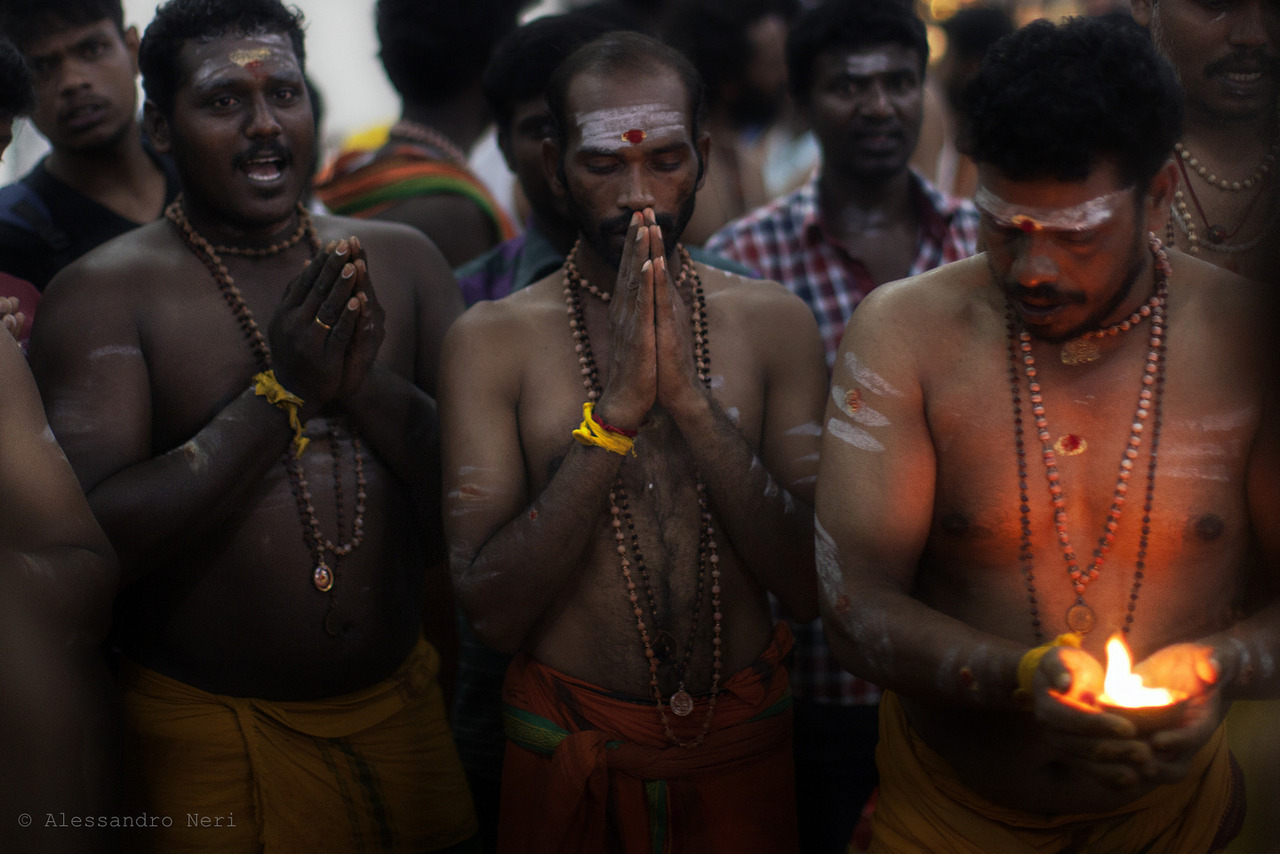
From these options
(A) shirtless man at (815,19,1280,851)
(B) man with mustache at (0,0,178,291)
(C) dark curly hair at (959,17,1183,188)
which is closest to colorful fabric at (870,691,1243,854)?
(A) shirtless man at (815,19,1280,851)

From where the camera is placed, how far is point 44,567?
212 centimetres

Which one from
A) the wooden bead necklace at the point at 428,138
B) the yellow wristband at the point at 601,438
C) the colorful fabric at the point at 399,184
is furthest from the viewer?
the wooden bead necklace at the point at 428,138

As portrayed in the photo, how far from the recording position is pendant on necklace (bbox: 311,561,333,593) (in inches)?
108

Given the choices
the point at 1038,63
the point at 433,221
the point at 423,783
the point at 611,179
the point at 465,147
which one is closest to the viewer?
the point at 1038,63

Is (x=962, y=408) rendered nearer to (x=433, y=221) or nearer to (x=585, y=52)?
(x=585, y=52)

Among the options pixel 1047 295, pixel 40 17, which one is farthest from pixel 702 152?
pixel 40 17

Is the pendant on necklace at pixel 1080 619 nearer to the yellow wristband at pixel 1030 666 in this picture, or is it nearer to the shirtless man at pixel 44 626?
the yellow wristband at pixel 1030 666

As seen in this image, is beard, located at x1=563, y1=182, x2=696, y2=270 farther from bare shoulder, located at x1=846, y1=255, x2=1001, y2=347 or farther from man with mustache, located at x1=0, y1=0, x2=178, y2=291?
man with mustache, located at x1=0, y1=0, x2=178, y2=291

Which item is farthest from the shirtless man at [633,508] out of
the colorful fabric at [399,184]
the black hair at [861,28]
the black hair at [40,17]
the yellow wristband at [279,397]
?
the black hair at [40,17]

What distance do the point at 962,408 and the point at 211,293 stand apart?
172 centimetres

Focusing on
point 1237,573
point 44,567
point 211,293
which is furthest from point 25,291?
point 1237,573

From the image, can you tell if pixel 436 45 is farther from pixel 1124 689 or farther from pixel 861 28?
pixel 1124 689

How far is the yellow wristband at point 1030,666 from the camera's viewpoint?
6.20 ft

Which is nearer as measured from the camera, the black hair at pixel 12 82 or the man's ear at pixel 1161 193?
the man's ear at pixel 1161 193
